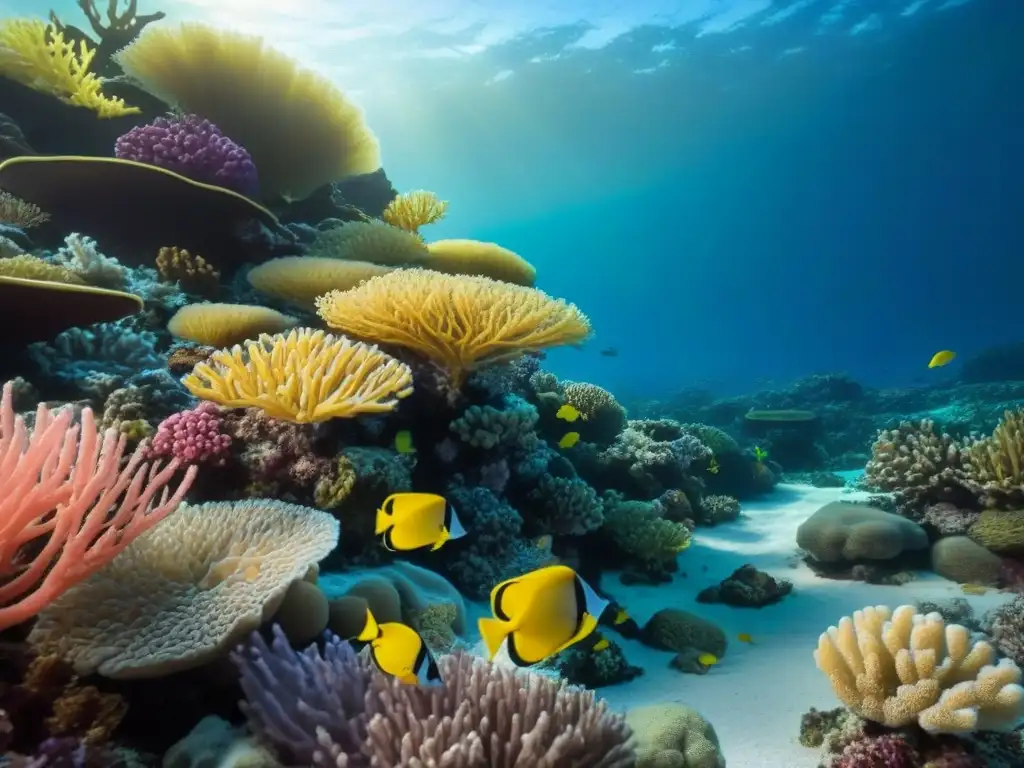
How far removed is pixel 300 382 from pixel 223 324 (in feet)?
5.60

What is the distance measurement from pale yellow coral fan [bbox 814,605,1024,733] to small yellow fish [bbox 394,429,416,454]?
303 centimetres

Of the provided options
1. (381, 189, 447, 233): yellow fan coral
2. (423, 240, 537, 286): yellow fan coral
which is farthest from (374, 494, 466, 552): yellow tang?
(381, 189, 447, 233): yellow fan coral

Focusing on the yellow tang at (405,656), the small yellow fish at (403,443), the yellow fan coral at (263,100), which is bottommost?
the yellow tang at (405,656)

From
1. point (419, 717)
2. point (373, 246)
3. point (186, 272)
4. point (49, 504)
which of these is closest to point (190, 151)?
point (186, 272)

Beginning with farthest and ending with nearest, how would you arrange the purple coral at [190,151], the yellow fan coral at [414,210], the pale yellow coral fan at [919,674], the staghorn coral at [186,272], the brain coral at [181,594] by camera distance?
the yellow fan coral at [414,210] → the purple coral at [190,151] → the staghorn coral at [186,272] → the pale yellow coral fan at [919,674] → the brain coral at [181,594]

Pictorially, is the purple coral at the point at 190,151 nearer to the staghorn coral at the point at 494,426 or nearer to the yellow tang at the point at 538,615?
the staghorn coral at the point at 494,426

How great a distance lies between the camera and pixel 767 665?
4.71 metres

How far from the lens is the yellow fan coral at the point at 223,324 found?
4.80 m

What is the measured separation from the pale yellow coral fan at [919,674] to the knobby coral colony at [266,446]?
0.88 m

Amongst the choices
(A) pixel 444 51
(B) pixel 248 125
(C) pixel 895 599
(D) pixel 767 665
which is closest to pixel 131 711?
(D) pixel 767 665

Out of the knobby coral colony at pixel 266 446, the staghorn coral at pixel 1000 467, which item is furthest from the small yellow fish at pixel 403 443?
Result: the staghorn coral at pixel 1000 467

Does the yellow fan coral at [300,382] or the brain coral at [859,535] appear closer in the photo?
the yellow fan coral at [300,382]

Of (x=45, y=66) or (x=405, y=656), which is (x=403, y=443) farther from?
(x=45, y=66)

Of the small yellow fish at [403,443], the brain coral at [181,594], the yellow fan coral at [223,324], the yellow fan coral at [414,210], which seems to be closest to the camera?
the brain coral at [181,594]
